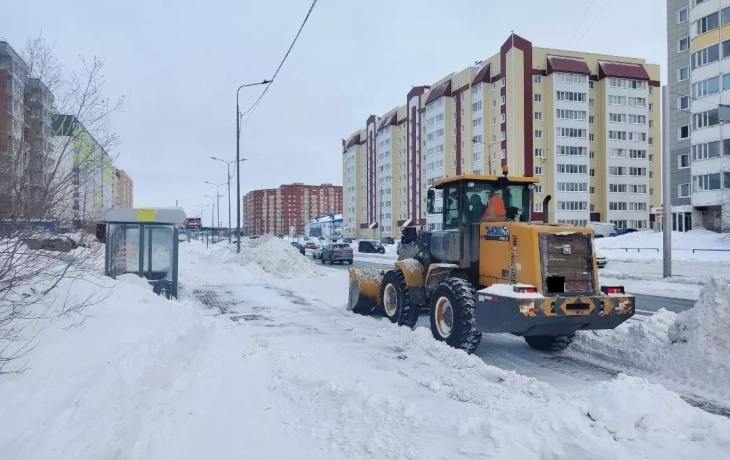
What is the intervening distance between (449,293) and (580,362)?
2031mm

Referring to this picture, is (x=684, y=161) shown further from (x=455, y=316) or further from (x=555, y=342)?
(x=455, y=316)

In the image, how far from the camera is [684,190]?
5600 centimetres

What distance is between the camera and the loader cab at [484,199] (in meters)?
9.29

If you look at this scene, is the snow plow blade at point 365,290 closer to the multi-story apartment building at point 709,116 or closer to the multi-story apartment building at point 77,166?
the multi-story apartment building at point 77,166

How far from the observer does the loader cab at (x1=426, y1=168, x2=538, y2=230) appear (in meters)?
9.29

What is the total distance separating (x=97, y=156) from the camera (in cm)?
741

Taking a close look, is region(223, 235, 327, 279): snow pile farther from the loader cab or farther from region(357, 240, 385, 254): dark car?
region(357, 240, 385, 254): dark car

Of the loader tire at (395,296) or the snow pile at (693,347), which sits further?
the loader tire at (395,296)

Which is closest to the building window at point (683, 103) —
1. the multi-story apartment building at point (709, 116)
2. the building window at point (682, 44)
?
the multi-story apartment building at point (709, 116)

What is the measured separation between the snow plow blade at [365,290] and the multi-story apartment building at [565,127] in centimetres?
5139

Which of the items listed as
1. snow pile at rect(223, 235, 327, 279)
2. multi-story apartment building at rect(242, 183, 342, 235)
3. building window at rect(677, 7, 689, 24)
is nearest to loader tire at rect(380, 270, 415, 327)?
snow pile at rect(223, 235, 327, 279)

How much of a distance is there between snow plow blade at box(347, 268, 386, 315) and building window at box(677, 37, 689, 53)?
186 ft

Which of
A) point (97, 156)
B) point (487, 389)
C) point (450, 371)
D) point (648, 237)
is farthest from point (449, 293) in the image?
point (648, 237)

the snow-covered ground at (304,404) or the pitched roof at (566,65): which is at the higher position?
the pitched roof at (566,65)
